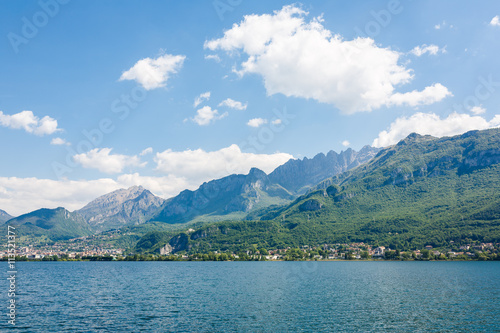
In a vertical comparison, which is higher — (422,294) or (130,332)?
(130,332)

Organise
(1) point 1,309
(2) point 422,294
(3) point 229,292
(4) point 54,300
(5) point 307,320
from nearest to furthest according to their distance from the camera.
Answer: (5) point 307,320, (1) point 1,309, (4) point 54,300, (2) point 422,294, (3) point 229,292

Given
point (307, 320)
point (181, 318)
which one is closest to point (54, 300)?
point (181, 318)

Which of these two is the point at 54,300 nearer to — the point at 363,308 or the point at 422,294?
the point at 363,308

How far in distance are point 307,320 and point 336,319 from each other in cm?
497

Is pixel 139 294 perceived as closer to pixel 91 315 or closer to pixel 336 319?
pixel 91 315

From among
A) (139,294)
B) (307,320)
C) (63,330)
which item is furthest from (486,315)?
(139,294)

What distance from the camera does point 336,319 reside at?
172 feet

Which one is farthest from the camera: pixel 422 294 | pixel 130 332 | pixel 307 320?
pixel 422 294

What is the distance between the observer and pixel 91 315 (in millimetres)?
54594

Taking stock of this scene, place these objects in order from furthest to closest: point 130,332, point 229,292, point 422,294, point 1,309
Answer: point 229,292 → point 422,294 → point 1,309 → point 130,332

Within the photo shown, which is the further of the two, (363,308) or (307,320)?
(363,308)

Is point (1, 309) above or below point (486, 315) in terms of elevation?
above

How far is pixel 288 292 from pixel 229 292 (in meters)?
15.1

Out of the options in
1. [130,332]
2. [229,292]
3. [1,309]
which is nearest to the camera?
[130,332]
